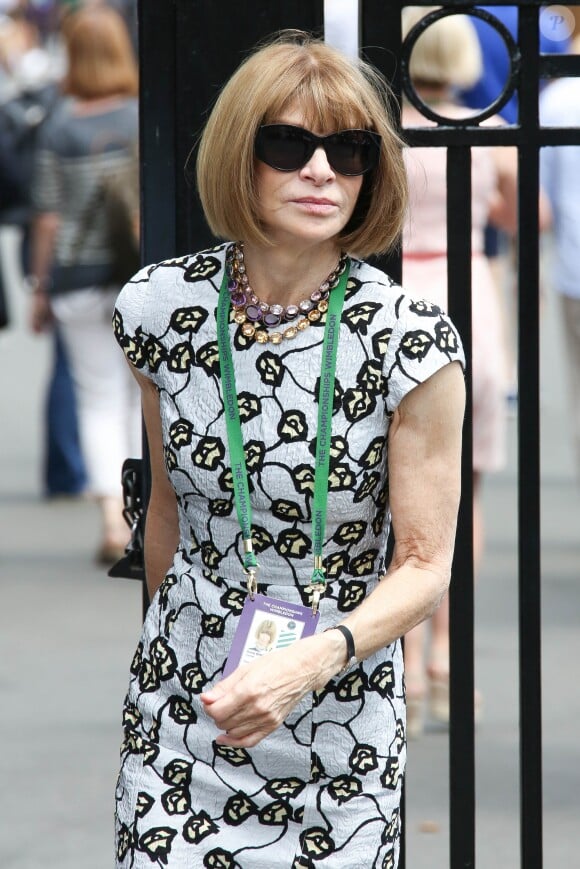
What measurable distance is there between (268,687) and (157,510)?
22.4 inches

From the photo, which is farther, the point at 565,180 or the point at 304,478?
the point at 565,180

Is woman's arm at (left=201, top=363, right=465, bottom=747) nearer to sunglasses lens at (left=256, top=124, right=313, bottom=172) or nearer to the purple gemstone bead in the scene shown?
the purple gemstone bead

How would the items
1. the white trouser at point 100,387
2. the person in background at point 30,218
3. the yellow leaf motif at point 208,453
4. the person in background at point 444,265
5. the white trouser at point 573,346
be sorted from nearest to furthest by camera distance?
the yellow leaf motif at point 208,453 < the person in background at point 444,265 < the white trouser at point 573,346 < the white trouser at point 100,387 < the person in background at point 30,218

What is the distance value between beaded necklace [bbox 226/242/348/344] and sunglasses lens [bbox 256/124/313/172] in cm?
18

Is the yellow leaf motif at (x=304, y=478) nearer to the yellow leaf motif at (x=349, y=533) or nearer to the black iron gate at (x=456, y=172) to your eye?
the yellow leaf motif at (x=349, y=533)

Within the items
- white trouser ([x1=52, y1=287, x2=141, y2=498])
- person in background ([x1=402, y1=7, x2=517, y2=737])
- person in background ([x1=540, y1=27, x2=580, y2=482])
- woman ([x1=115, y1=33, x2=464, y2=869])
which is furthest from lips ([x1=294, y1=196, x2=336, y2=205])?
white trouser ([x1=52, y1=287, x2=141, y2=498])

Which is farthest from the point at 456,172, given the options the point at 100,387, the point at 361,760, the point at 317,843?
the point at 100,387

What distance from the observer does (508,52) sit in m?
2.77

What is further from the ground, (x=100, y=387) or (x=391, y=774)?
(x=391, y=774)

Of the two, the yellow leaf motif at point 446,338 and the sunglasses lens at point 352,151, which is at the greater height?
the sunglasses lens at point 352,151

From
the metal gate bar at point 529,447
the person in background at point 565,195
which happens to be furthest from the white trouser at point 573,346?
the metal gate bar at point 529,447

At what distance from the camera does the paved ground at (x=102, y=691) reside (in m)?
4.34

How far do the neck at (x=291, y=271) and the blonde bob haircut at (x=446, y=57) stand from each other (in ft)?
7.85

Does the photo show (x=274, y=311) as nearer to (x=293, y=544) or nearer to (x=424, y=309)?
(x=424, y=309)
